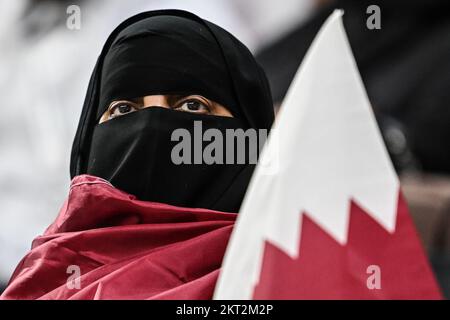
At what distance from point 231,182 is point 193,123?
0.50 ft

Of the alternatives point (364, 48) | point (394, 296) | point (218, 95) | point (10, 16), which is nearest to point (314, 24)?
point (364, 48)

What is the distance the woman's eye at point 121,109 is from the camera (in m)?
2.78

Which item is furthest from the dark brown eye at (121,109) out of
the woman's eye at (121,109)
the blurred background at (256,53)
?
the blurred background at (256,53)

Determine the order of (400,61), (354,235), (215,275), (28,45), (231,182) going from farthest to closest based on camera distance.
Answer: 1. (400,61)
2. (28,45)
3. (231,182)
4. (215,275)
5. (354,235)

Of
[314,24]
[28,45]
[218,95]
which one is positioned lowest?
[218,95]

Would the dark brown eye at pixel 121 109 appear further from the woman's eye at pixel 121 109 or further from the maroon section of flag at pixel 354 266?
the maroon section of flag at pixel 354 266

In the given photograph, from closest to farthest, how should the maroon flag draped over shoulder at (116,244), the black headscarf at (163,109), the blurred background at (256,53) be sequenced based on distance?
the maroon flag draped over shoulder at (116,244) < the black headscarf at (163,109) < the blurred background at (256,53)

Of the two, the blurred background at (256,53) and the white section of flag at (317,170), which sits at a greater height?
the blurred background at (256,53)

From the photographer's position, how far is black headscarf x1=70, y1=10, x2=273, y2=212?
2682 mm

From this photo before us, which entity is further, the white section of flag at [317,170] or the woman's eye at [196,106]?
the woman's eye at [196,106]

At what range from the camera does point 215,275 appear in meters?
2.46

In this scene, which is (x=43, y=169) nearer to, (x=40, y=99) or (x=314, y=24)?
(x=40, y=99)

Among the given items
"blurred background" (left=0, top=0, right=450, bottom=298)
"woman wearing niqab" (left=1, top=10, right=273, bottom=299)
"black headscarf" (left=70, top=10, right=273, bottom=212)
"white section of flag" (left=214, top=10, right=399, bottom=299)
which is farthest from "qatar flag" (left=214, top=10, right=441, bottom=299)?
"blurred background" (left=0, top=0, right=450, bottom=298)

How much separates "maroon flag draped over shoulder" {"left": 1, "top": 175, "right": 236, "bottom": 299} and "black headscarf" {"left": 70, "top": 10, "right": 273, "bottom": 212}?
0.26 feet
